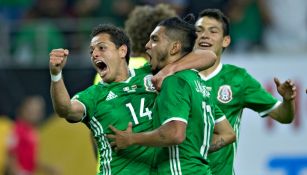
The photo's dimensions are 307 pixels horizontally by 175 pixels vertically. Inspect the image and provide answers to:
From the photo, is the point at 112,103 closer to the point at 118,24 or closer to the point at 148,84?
the point at 148,84

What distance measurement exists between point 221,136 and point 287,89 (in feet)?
2.22

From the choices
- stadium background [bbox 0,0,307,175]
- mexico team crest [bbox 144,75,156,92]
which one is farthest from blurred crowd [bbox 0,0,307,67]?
mexico team crest [bbox 144,75,156,92]

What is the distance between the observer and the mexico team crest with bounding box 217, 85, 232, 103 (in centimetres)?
787

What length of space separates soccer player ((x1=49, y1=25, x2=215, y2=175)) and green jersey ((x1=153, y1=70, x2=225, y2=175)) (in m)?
0.13

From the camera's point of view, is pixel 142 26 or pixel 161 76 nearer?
pixel 161 76

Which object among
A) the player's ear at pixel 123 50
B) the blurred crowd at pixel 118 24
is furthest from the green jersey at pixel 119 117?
the blurred crowd at pixel 118 24

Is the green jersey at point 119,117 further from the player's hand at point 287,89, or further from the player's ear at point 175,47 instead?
the player's hand at point 287,89

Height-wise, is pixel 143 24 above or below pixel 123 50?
above

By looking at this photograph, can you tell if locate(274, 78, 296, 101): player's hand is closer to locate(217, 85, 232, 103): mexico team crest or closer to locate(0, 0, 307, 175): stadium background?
locate(217, 85, 232, 103): mexico team crest

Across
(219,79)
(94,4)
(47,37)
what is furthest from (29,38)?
(219,79)

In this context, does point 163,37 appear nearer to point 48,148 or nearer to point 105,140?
point 105,140

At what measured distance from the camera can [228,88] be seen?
26.1 ft

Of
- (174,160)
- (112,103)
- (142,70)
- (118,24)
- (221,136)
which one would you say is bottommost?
(174,160)

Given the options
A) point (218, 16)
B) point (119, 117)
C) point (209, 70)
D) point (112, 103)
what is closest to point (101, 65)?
point (112, 103)
